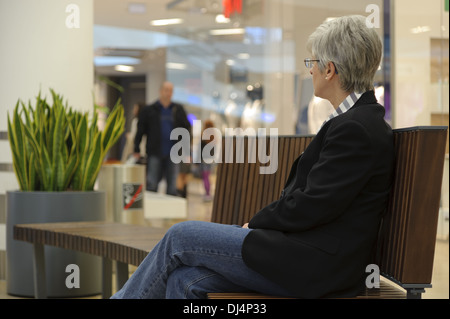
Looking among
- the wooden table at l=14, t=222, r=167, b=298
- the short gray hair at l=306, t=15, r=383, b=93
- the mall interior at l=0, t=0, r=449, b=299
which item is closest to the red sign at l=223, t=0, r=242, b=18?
the mall interior at l=0, t=0, r=449, b=299

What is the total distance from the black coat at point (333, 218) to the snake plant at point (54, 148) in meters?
2.28

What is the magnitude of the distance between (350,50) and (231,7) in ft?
26.0

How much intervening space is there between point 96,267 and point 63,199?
0.43 metres

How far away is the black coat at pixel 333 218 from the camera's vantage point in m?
1.83

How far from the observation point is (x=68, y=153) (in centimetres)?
407

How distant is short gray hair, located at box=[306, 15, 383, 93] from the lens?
6.48 ft

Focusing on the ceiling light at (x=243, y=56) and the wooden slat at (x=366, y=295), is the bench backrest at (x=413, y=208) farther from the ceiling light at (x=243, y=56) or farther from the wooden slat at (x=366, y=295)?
the ceiling light at (x=243, y=56)

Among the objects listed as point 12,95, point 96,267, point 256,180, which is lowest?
point 96,267

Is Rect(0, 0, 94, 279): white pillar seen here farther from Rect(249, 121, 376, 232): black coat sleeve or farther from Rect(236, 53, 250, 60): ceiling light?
Rect(236, 53, 250, 60): ceiling light

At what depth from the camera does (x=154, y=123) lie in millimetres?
8383

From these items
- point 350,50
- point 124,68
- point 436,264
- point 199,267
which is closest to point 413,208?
point 350,50
